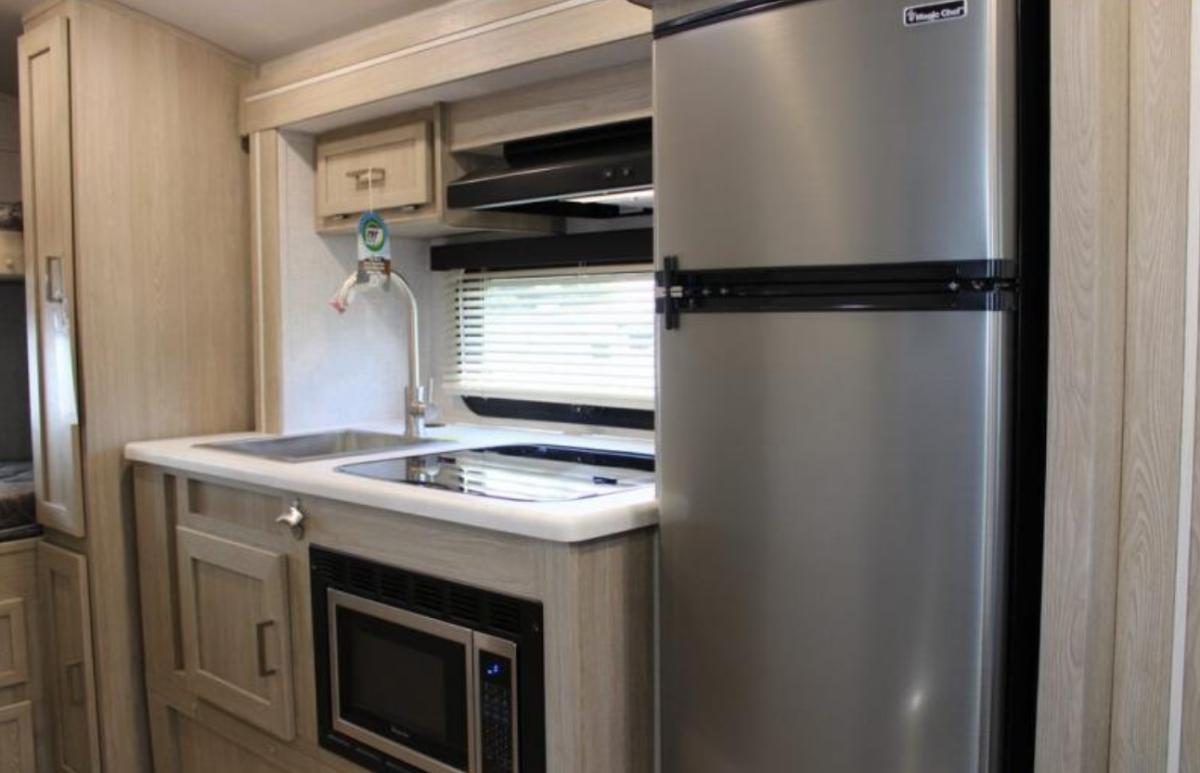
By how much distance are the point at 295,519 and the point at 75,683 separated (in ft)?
3.68

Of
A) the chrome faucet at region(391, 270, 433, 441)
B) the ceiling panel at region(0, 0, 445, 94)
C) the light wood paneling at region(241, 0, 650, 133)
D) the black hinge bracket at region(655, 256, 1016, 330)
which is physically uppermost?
the ceiling panel at region(0, 0, 445, 94)

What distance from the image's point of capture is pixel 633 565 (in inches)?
66.1

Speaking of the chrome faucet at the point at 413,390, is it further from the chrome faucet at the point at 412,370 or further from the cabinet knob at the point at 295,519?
the cabinet knob at the point at 295,519

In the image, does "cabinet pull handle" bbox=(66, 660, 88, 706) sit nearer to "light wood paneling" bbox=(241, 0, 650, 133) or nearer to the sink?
the sink

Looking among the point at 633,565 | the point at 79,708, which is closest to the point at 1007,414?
the point at 633,565

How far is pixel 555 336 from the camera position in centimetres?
271

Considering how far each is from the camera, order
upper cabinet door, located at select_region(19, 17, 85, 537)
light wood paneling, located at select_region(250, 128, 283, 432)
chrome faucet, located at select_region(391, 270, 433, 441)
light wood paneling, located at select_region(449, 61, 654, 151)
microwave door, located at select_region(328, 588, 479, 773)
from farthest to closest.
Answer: light wood paneling, located at select_region(250, 128, 283, 432) < chrome faucet, located at select_region(391, 270, 433, 441) < upper cabinet door, located at select_region(19, 17, 85, 537) < light wood paneling, located at select_region(449, 61, 654, 151) < microwave door, located at select_region(328, 588, 479, 773)

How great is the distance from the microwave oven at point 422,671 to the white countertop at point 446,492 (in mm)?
138

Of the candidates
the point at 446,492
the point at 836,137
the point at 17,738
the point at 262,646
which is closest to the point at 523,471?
the point at 446,492

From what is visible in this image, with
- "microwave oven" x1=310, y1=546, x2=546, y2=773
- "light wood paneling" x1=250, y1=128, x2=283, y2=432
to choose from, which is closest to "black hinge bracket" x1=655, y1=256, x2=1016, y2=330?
"microwave oven" x1=310, y1=546, x2=546, y2=773

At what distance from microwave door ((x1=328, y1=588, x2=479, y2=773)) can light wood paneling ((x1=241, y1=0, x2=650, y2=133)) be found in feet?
3.77

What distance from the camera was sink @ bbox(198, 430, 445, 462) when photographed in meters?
2.56

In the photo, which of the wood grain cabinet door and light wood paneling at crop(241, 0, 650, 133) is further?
the wood grain cabinet door

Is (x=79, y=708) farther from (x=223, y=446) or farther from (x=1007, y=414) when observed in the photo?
(x=1007, y=414)
